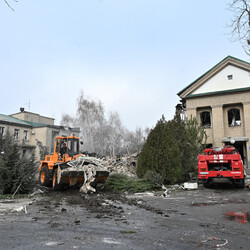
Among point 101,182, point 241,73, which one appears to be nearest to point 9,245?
point 101,182

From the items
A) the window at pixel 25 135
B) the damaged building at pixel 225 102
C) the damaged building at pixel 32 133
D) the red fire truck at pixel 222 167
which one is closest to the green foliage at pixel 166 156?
the red fire truck at pixel 222 167

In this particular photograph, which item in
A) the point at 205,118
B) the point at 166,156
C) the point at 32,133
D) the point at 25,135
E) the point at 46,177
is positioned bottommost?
the point at 46,177

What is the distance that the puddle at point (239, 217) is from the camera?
606cm

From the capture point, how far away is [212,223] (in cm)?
582

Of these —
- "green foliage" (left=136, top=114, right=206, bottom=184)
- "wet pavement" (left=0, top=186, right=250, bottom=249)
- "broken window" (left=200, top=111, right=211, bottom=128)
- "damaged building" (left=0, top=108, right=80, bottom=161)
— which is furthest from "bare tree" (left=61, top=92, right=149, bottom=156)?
"wet pavement" (left=0, top=186, right=250, bottom=249)

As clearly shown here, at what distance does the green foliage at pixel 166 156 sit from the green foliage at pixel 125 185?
791 mm

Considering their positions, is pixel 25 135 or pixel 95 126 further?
pixel 95 126

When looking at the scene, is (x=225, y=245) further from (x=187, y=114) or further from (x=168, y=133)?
(x=187, y=114)

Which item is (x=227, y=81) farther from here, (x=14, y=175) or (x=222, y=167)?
(x=14, y=175)

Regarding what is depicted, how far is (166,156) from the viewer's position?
1490 centimetres

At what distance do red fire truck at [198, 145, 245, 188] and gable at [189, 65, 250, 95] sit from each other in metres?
12.3

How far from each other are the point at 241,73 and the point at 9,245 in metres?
24.8

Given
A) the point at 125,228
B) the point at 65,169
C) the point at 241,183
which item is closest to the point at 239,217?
the point at 125,228

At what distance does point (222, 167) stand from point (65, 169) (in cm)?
817
